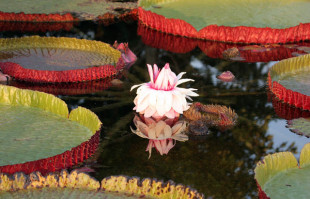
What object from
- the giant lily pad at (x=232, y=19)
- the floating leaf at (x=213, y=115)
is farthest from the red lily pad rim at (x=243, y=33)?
the floating leaf at (x=213, y=115)

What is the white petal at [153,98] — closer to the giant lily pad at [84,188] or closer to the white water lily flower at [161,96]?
the white water lily flower at [161,96]

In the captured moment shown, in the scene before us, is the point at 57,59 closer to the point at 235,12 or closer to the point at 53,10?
the point at 53,10

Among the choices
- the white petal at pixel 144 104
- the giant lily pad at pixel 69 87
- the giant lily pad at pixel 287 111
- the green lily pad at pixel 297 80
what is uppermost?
the white petal at pixel 144 104

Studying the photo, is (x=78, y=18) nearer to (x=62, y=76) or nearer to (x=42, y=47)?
(x=42, y=47)

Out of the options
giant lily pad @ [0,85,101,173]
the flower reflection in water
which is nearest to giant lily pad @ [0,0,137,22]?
giant lily pad @ [0,85,101,173]

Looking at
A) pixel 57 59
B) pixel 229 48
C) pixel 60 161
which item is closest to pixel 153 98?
pixel 60 161

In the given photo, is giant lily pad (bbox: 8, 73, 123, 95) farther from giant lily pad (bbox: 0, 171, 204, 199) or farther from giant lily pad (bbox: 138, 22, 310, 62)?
giant lily pad (bbox: 0, 171, 204, 199)
